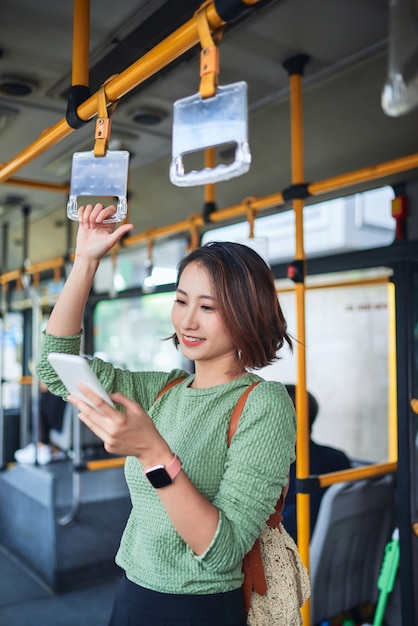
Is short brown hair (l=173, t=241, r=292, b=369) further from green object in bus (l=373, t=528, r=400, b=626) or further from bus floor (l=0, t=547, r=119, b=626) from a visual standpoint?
bus floor (l=0, t=547, r=119, b=626)

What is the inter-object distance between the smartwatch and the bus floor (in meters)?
→ 2.99

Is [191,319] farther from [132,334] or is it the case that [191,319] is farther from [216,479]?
[132,334]

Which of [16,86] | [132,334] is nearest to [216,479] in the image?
[16,86]

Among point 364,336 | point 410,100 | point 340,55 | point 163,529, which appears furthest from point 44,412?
point 410,100

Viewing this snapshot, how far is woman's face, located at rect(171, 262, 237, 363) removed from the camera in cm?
131

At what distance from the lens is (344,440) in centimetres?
531

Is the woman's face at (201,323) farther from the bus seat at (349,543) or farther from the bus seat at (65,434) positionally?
the bus seat at (65,434)

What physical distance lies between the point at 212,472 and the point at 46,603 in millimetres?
3121

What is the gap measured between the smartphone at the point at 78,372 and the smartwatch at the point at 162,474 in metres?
0.13

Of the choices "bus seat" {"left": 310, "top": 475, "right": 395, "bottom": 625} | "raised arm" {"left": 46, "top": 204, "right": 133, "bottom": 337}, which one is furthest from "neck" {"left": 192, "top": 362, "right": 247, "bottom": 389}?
"bus seat" {"left": 310, "top": 475, "right": 395, "bottom": 625}

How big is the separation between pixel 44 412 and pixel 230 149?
330cm

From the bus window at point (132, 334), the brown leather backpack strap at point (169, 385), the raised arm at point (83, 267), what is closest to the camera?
the raised arm at point (83, 267)

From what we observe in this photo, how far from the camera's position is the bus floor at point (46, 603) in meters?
3.61

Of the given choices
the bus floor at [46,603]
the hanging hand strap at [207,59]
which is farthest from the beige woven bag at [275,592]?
the bus floor at [46,603]
